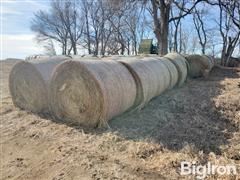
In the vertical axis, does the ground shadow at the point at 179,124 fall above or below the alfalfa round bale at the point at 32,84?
below

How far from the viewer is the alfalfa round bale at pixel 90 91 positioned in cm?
518

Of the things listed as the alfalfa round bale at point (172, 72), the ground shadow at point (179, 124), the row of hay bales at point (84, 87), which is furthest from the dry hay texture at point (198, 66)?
the row of hay bales at point (84, 87)

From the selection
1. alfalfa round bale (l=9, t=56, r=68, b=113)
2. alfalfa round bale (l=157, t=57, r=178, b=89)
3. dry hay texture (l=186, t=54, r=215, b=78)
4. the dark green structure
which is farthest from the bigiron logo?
the dark green structure

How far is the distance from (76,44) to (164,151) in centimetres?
3493

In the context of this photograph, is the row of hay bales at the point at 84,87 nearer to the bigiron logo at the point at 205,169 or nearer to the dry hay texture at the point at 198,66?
the bigiron logo at the point at 205,169

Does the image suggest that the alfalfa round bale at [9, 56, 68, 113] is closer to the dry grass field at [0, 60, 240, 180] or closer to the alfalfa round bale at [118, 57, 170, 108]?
the dry grass field at [0, 60, 240, 180]

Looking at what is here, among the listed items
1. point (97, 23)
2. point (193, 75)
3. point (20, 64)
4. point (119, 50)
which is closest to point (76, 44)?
point (97, 23)

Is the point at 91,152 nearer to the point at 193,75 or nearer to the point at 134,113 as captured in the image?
the point at 134,113

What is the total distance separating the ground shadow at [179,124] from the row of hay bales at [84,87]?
0.94ft

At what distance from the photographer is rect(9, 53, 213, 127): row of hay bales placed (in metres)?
5.24

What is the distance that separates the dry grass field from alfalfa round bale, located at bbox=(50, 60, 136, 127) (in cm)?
25

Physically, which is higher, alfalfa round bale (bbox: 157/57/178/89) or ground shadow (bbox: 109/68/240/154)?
alfalfa round bale (bbox: 157/57/178/89)

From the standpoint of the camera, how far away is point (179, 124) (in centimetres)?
538

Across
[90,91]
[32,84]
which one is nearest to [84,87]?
[90,91]
